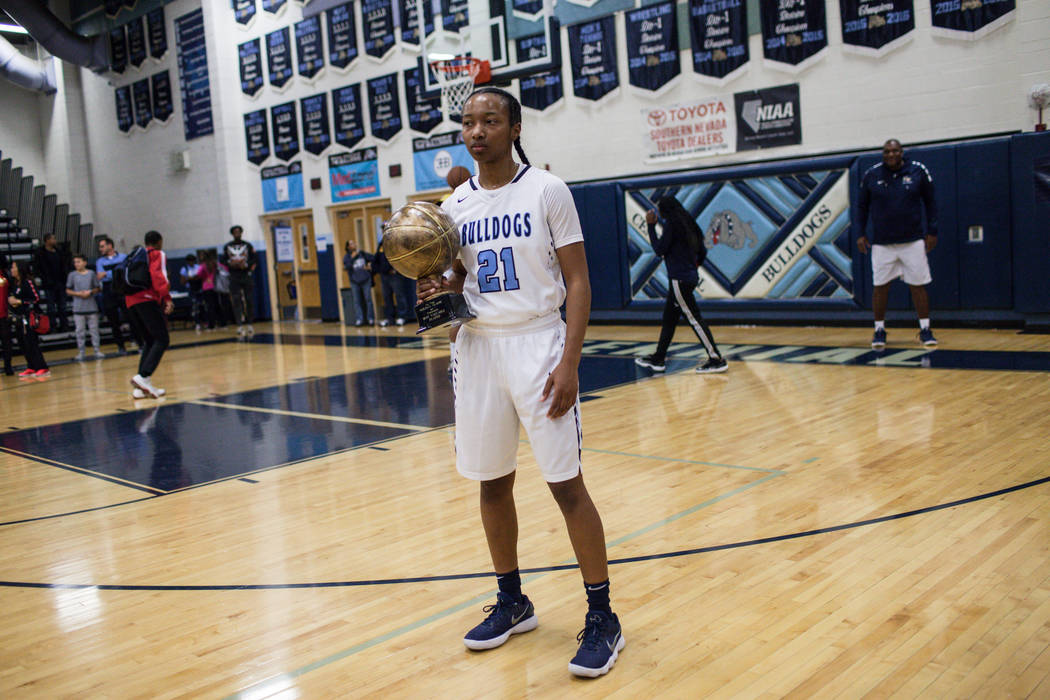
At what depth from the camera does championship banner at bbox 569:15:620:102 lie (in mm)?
13391

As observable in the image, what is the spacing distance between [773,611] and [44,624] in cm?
271

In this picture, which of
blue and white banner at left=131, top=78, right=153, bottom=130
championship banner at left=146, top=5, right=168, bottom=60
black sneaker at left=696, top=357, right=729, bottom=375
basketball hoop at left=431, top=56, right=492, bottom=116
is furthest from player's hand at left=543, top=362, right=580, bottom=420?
blue and white banner at left=131, top=78, right=153, bottom=130

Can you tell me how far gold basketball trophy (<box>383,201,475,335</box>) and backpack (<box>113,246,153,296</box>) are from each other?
690 cm

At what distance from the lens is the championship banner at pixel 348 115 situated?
17.6m

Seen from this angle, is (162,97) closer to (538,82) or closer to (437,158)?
(437,158)

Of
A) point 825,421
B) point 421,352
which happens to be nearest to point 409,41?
point 421,352

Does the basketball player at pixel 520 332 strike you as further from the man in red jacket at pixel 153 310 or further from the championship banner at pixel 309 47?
the championship banner at pixel 309 47

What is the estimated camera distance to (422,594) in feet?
11.8

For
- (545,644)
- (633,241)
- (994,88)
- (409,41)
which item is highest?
(409,41)

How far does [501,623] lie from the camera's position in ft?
10.1

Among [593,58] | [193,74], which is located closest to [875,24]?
[593,58]

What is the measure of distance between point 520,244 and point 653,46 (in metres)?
10.9

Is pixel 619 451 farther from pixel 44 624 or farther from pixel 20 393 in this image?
pixel 20 393

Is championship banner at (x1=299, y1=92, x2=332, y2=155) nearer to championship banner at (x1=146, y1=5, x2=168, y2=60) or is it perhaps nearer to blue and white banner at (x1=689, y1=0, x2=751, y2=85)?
championship banner at (x1=146, y1=5, x2=168, y2=60)
